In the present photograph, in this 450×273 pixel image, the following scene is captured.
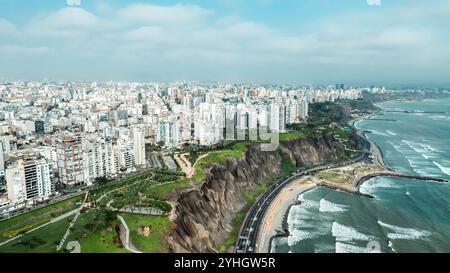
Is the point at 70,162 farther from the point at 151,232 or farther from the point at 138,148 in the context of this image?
the point at 151,232

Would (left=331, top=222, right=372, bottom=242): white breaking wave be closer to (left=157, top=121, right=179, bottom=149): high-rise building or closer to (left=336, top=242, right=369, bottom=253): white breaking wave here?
(left=336, top=242, right=369, bottom=253): white breaking wave

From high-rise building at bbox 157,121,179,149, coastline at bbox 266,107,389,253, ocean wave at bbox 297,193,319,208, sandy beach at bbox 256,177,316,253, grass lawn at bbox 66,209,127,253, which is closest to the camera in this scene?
grass lawn at bbox 66,209,127,253

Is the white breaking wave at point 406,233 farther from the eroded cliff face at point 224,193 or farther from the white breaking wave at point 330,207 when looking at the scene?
the eroded cliff face at point 224,193

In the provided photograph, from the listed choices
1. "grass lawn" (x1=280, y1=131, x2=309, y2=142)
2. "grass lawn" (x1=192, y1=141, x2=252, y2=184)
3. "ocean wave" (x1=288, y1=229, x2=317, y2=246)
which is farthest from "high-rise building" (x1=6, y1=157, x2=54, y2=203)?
"grass lawn" (x1=280, y1=131, x2=309, y2=142)

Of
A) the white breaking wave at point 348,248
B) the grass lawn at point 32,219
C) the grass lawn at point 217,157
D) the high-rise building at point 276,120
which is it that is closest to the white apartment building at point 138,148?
the grass lawn at point 217,157

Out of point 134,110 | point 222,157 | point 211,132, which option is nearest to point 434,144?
point 211,132
